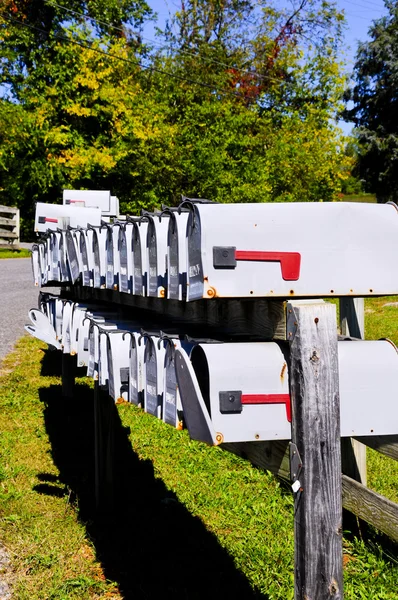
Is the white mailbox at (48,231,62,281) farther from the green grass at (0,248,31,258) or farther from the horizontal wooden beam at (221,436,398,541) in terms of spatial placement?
the green grass at (0,248,31,258)

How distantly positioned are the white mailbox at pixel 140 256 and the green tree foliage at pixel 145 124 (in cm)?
1255

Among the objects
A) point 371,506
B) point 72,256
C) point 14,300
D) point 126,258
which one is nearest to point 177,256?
point 126,258

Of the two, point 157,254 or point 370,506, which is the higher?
point 157,254

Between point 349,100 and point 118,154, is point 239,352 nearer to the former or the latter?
point 118,154

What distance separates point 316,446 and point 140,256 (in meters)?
1.10

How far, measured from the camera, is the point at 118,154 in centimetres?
1792

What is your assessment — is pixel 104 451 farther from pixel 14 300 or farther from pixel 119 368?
pixel 14 300

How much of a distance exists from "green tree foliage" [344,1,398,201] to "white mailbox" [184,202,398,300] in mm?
31703

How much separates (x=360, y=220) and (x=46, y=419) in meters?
4.55

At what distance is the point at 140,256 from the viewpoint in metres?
2.63

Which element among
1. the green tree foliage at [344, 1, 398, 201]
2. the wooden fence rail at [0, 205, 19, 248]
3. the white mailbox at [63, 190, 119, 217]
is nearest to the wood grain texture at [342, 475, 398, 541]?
the white mailbox at [63, 190, 119, 217]

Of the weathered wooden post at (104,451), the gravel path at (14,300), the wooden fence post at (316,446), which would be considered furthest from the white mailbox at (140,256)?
the gravel path at (14,300)

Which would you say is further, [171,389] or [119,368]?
[119,368]

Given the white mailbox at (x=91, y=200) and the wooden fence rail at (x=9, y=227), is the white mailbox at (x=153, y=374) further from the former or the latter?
the wooden fence rail at (x=9, y=227)
